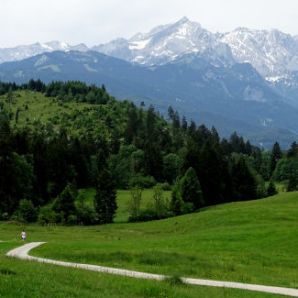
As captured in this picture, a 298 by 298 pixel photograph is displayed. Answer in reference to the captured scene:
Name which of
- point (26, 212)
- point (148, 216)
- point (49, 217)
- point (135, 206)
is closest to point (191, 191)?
point (148, 216)

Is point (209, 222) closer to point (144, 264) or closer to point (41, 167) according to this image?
point (144, 264)

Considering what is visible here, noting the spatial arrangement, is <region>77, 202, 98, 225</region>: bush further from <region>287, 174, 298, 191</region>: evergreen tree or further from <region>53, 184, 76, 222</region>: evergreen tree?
<region>287, 174, 298, 191</region>: evergreen tree

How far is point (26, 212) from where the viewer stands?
353 feet

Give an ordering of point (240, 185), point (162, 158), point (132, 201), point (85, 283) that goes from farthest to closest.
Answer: point (162, 158), point (240, 185), point (132, 201), point (85, 283)

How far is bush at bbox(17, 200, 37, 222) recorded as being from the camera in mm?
107037

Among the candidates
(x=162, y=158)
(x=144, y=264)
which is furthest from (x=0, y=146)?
(x=144, y=264)

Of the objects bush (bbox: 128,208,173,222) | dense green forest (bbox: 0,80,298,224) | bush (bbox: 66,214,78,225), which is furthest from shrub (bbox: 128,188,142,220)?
bush (bbox: 66,214,78,225)

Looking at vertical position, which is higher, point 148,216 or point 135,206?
point 135,206

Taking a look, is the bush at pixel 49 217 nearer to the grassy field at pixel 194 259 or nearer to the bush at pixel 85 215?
the bush at pixel 85 215

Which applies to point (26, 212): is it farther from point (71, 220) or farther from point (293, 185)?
point (293, 185)

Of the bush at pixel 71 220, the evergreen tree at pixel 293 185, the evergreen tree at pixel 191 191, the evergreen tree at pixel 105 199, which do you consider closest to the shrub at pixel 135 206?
the evergreen tree at pixel 105 199

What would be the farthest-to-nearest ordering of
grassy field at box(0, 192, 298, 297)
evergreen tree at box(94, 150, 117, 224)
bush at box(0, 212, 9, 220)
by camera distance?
evergreen tree at box(94, 150, 117, 224)
bush at box(0, 212, 9, 220)
grassy field at box(0, 192, 298, 297)

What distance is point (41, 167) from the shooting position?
138 m

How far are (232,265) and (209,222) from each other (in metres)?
40.0
